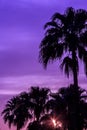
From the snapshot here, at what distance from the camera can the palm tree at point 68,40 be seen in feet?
99.5

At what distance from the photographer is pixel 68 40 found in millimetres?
30453

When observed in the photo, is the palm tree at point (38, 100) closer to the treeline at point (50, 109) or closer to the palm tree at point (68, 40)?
the treeline at point (50, 109)

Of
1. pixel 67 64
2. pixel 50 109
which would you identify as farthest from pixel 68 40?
pixel 50 109

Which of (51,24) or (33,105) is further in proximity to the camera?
(33,105)

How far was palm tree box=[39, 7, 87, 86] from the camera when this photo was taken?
30.3 metres

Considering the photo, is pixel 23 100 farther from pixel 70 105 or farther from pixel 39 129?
pixel 70 105

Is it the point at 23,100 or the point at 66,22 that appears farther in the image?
the point at 23,100

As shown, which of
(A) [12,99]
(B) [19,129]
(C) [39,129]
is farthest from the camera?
(A) [12,99]

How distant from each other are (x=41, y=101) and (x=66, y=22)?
33079 mm

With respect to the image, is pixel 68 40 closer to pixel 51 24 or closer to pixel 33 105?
pixel 51 24

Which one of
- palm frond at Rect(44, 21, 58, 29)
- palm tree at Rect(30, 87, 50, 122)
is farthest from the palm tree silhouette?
palm frond at Rect(44, 21, 58, 29)

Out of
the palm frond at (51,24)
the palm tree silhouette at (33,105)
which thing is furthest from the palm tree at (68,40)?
the palm tree silhouette at (33,105)

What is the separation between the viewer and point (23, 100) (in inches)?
2662

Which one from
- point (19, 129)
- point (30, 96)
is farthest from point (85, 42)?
point (19, 129)
